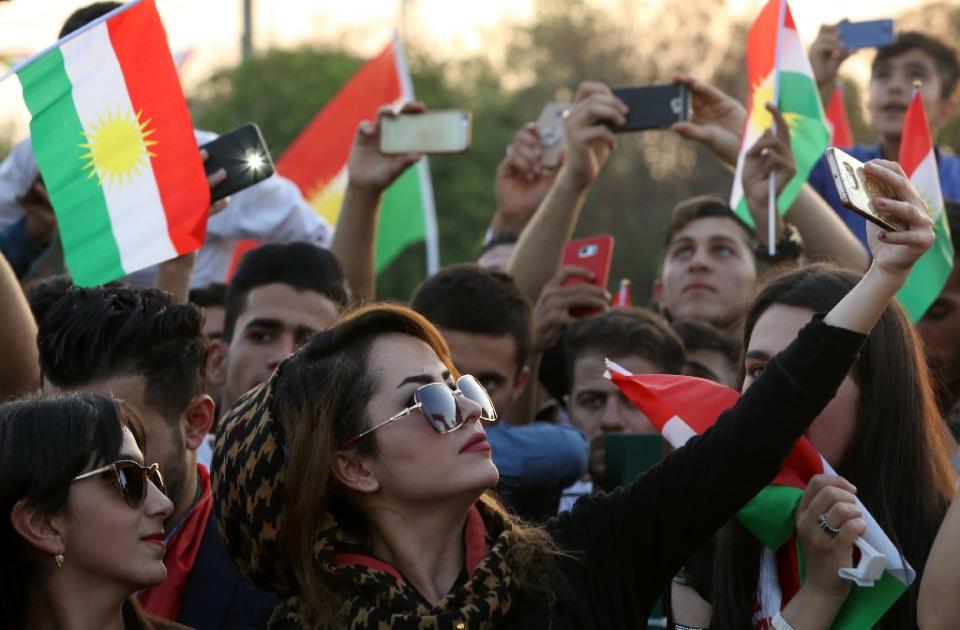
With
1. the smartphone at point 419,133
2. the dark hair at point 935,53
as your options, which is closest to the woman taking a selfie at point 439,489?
the smartphone at point 419,133

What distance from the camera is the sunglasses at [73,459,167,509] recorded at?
3.58 metres

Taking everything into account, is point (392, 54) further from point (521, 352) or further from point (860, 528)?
point (860, 528)

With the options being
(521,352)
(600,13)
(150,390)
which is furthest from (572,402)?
(600,13)

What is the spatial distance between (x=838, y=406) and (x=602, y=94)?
2565 mm

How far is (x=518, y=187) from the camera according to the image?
276 inches

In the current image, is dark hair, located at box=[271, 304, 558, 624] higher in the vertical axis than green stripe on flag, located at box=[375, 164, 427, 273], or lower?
higher

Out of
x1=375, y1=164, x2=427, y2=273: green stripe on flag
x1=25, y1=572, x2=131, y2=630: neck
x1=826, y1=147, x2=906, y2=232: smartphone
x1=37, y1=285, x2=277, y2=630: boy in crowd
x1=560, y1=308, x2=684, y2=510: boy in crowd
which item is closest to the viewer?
x1=826, y1=147, x2=906, y2=232: smartphone

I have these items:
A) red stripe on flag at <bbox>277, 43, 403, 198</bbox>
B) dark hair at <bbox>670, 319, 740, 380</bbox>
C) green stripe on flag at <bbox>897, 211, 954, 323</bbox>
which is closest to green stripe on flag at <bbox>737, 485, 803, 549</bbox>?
green stripe on flag at <bbox>897, 211, 954, 323</bbox>

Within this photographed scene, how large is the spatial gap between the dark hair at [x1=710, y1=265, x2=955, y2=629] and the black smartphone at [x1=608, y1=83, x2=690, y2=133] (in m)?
2.26

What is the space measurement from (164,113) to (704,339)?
2062mm

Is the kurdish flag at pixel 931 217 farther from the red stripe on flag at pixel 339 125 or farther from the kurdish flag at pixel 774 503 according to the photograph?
the red stripe on flag at pixel 339 125

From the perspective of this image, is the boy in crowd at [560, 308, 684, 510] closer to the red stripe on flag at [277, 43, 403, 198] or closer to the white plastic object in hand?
the white plastic object in hand

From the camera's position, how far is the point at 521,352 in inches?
216

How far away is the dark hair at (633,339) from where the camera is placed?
5.52m
